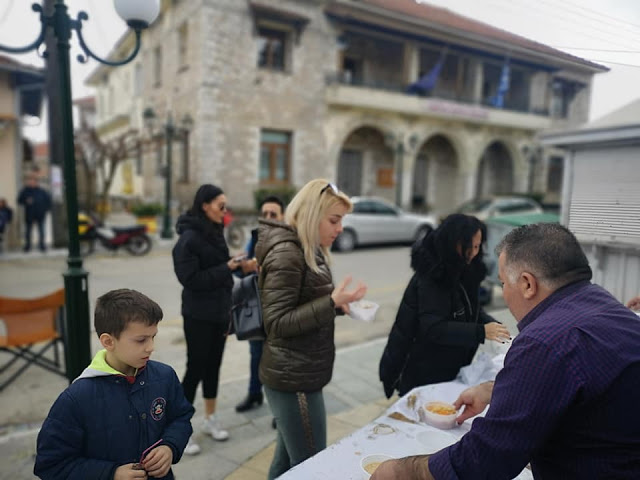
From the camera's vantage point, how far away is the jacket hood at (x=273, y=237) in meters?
2.14

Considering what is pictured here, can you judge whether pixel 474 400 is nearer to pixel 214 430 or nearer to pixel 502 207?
pixel 214 430

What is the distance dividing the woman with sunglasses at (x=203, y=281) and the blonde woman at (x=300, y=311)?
3.45 ft

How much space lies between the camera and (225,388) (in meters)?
4.26

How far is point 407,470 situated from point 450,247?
133 cm

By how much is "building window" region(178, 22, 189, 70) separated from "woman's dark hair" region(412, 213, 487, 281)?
16608 mm

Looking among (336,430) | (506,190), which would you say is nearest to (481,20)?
(336,430)

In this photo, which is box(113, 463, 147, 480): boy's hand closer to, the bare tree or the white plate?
the white plate

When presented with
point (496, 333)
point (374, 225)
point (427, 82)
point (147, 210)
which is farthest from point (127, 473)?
point (427, 82)

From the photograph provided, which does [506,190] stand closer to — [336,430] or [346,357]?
[346,357]

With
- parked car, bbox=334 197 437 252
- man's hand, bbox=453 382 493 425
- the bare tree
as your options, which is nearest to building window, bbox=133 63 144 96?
the bare tree

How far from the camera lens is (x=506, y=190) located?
25.2 metres

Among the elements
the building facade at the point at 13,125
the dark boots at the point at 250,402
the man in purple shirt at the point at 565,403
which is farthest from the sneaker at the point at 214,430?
the building facade at the point at 13,125

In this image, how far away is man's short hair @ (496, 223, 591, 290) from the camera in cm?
126

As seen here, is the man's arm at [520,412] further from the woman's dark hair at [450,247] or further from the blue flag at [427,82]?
the blue flag at [427,82]
